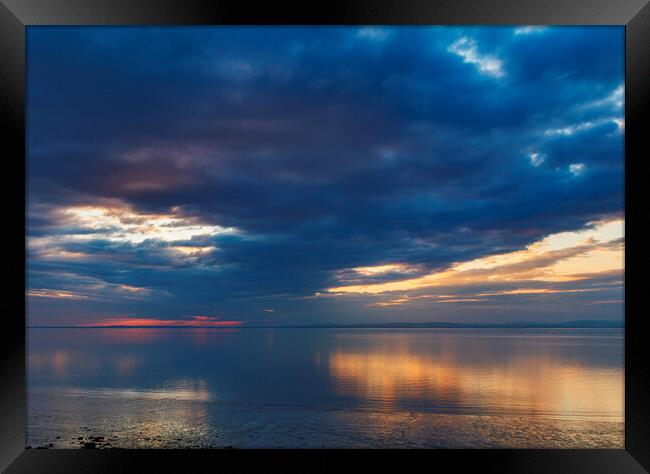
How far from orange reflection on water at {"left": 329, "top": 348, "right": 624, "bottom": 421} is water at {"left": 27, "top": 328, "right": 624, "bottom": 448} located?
0.12 feet

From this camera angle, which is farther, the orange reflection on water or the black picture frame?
the orange reflection on water

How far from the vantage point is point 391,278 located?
32.1 meters

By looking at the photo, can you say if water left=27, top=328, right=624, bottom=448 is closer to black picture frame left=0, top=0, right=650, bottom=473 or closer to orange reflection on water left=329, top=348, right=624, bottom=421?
orange reflection on water left=329, top=348, right=624, bottom=421

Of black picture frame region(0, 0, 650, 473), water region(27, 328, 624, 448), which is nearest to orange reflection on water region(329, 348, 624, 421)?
water region(27, 328, 624, 448)

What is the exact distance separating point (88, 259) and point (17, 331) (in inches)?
1398

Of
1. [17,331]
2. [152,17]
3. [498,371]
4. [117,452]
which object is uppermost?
[152,17]

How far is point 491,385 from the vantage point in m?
13.4

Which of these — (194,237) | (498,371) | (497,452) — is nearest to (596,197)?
(498,371)

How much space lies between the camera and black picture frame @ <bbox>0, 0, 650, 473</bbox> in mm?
2334

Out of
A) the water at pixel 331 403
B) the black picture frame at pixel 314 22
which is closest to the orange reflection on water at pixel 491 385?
the water at pixel 331 403

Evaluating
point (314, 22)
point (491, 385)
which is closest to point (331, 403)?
point (491, 385)

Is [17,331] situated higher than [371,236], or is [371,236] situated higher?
[371,236]

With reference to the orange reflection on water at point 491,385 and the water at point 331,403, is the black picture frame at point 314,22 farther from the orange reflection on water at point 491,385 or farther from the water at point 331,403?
the orange reflection on water at point 491,385

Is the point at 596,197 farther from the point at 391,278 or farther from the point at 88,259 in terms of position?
the point at 88,259
